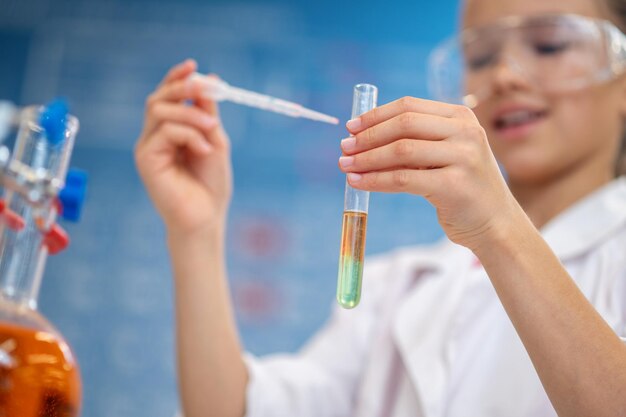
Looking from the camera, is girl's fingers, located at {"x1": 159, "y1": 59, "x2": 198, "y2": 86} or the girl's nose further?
the girl's nose

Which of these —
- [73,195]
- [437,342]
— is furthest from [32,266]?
[437,342]

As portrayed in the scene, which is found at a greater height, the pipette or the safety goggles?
the safety goggles

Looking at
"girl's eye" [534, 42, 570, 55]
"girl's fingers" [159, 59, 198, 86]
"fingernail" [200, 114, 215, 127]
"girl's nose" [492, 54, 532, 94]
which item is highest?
Result: "girl's eye" [534, 42, 570, 55]

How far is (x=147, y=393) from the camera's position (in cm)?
247

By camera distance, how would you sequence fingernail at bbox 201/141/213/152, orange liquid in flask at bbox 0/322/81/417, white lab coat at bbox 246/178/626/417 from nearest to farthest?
orange liquid in flask at bbox 0/322/81/417 → white lab coat at bbox 246/178/626/417 → fingernail at bbox 201/141/213/152

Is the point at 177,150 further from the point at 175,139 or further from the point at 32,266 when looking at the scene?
the point at 32,266

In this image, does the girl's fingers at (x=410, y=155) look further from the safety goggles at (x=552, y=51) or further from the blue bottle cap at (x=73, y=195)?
the safety goggles at (x=552, y=51)


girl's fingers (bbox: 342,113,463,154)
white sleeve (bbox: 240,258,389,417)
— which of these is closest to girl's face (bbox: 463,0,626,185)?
white sleeve (bbox: 240,258,389,417)

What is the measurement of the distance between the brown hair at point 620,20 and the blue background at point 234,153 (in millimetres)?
1300

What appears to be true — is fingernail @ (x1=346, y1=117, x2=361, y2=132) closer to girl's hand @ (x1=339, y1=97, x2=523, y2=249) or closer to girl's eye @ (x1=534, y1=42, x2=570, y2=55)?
girl's hand @ (x1=339, y1=97, x2=523, y2=249)

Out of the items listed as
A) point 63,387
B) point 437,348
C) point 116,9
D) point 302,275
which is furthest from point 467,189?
point 116,9

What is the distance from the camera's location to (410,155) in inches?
24.1

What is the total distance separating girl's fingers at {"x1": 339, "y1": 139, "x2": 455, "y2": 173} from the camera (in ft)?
2.01

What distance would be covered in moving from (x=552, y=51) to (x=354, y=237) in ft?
2.24
